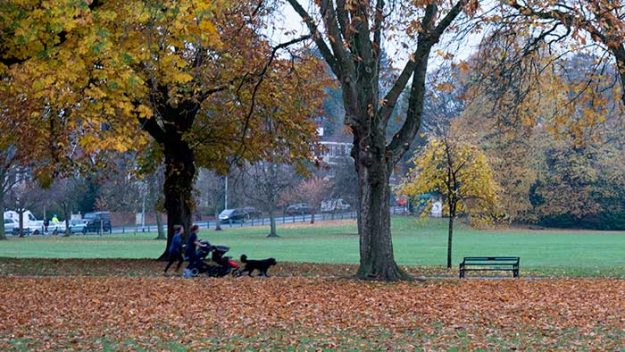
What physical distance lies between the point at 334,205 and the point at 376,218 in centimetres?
7660

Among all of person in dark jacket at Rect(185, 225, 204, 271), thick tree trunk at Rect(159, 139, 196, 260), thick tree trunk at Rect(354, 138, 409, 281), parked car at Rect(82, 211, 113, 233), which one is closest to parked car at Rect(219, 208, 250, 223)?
parked car at Rect(82, 211, 113, 233)

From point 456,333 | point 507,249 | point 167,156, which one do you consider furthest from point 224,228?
point 456,333

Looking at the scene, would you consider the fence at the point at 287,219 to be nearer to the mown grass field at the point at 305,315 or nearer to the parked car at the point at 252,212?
the parked car at the point at 252,212

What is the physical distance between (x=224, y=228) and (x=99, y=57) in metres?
73.6

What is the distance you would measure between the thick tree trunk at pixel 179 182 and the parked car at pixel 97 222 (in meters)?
57.5

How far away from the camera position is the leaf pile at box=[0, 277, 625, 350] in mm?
12117

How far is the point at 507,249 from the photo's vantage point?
178 ft

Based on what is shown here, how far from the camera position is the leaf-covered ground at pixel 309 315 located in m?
12.1

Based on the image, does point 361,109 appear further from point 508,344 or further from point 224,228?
point 224,228

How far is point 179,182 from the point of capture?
3198 centimetres

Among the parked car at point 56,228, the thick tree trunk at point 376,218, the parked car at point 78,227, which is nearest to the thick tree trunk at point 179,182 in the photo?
the thick tree trunk at point 376,218

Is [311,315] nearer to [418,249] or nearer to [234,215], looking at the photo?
[418,249]

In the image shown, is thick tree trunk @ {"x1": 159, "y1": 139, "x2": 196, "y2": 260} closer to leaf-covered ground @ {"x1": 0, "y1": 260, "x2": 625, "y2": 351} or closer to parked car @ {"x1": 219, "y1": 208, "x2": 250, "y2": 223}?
leaf-covered ground @ {"x1": 0, "y1": 260, "x2": 625, "y2": 351}

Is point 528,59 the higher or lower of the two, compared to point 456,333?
higher
